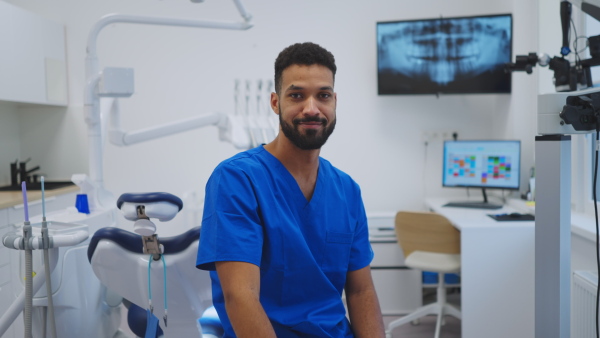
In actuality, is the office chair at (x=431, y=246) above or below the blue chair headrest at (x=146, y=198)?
below

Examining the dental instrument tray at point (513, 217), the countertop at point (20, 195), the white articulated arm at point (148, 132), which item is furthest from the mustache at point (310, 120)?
the countertop at point (20, 195)

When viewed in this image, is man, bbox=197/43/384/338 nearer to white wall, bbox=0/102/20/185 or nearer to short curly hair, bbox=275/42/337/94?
A: short curly hair, bbox=275/42/337/94

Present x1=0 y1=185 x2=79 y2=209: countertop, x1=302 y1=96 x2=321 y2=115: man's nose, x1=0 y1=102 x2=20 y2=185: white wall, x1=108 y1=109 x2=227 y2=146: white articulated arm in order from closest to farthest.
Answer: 1. x1=302 y1=96 x2=321 y2=115: man's nose
2. x1=108 y1=109 x2=227 y2=146: white articulated arm
3. x1=0 y1=185 x2=79 y2=209: countertop
4. x1=0 y1=102 x2=20 y2=185: white wall

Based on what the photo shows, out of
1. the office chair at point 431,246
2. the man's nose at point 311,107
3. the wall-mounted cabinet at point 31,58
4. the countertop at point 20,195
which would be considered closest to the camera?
the man's nose at point 311,107

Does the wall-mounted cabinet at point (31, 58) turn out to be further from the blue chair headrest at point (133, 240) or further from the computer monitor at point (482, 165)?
the computer monitor at point (482, 165)

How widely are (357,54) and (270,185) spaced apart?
111 inches

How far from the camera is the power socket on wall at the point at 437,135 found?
4.06 metres

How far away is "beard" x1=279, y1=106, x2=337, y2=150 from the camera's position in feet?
4.64

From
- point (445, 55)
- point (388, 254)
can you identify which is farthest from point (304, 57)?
point (445, 55)

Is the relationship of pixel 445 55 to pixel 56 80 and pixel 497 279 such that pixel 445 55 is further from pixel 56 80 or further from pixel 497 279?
pixel 56 80

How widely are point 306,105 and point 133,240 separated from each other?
26.5 inches

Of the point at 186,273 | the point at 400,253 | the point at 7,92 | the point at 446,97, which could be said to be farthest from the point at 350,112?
the point at 186,273

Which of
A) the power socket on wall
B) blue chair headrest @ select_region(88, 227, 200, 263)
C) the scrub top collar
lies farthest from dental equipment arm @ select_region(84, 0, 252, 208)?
the power socket on wall

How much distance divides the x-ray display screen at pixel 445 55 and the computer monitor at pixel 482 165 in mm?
476
